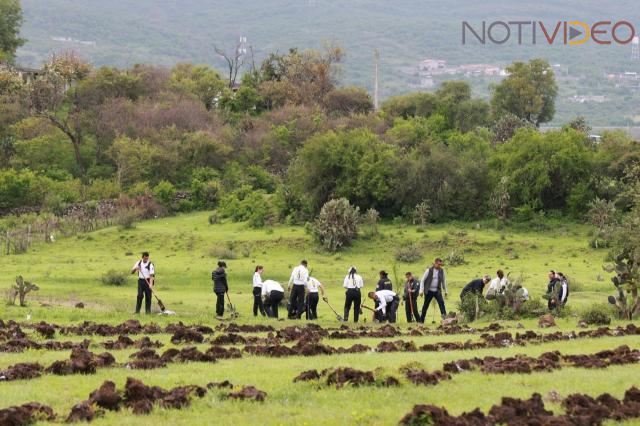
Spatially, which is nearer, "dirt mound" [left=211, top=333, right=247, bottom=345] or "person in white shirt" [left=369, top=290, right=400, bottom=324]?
"dirt mound" [left=211, top=333, right=247, bottom=345]

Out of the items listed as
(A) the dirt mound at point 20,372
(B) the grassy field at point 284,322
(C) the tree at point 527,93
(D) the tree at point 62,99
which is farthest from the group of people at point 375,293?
(C) the tree at point 527,93

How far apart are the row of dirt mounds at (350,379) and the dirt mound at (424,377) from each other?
0.34 m

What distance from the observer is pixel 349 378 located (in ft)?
51.6

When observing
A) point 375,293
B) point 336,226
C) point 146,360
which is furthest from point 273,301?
point 336,226

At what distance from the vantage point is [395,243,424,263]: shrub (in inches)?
2128

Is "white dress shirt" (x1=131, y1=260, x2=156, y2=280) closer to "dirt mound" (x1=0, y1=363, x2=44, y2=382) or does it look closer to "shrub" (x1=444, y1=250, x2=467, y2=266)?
"dirt mound" (x1=0, y1=363, x2=44, y2=382)

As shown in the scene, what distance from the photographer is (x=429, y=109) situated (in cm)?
10281

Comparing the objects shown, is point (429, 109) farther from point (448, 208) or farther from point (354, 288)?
point (354, 288)

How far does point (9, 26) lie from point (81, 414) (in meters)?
115

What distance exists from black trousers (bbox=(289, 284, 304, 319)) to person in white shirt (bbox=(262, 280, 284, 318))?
2.12 feet

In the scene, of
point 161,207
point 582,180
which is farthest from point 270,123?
point 582,180

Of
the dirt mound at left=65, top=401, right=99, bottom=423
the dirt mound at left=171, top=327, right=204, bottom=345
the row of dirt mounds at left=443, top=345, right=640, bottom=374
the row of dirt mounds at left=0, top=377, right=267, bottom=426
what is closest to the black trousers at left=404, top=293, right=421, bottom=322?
the dirt mound at left=171, top=327, right=204, bottom=345

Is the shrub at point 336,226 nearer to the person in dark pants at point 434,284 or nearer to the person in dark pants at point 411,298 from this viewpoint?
the person in dark pants at point 411,298

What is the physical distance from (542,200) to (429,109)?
39444 mm
